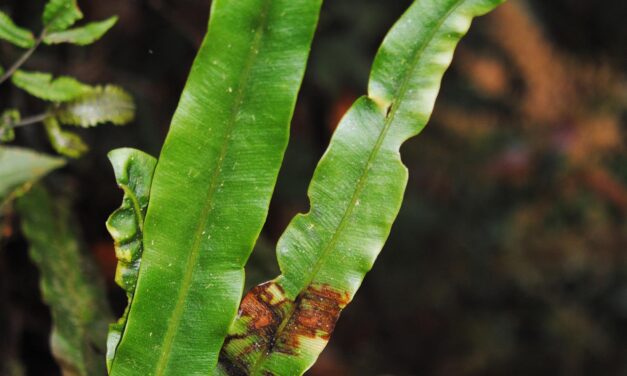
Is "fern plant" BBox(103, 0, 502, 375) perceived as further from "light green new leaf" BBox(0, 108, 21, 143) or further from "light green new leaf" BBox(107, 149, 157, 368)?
"light green new leaf" BBox(0, 108, 21, 143)

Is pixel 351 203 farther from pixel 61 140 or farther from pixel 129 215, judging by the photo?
pixel 61 140

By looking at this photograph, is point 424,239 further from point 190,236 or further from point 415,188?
point 190,236

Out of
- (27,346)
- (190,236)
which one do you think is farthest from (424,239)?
(190,236)

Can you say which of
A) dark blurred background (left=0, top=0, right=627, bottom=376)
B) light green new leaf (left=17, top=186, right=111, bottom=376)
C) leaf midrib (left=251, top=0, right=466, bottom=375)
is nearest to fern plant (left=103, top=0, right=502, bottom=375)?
leaf midrib (left=251, top=0, right=466, bottom=375)

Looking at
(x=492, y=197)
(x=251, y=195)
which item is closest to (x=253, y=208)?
(x=251, y=195)

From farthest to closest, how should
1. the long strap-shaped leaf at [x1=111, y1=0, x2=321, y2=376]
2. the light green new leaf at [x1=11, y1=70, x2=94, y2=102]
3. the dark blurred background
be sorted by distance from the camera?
the dark blurred background
the light green new leaf at [x1=11, y1=70, x2=94, y2=102]
the long strap-shaped leaf at [x1=111, y1=0, x2=321, y2=376]

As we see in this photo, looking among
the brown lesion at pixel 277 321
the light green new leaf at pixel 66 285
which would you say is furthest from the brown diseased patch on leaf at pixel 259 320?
the light green new leaf at pixel 66 285
